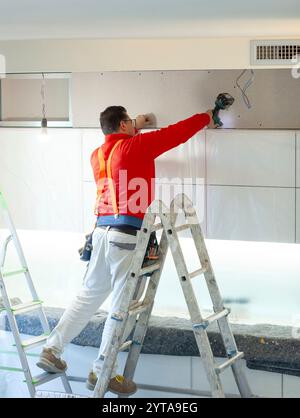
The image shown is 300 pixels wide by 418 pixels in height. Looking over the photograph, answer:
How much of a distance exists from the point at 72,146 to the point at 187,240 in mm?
765

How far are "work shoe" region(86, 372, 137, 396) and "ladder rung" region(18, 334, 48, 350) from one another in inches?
14.4

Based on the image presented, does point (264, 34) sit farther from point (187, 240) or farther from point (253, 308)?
point (253, 308)

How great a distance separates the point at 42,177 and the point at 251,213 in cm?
112

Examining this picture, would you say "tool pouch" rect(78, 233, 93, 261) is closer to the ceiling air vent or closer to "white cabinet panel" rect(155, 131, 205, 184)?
"white cabinet panel" rect(155, 131, 205, 184)

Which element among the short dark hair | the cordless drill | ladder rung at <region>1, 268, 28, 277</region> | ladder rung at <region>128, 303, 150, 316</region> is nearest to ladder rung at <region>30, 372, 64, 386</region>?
ladder rung at <region>1, 268, 28, 277</region>

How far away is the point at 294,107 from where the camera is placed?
12.7 ft

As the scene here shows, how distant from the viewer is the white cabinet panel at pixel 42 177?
424 cm

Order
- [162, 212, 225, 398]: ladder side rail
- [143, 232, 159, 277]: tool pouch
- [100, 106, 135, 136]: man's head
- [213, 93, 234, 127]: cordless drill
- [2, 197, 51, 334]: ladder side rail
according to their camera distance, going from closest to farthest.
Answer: [162, 212, 225, 398]: ladder side rail, [143, 232, 159, 277]: tool pouch, [213, 93, 234, 127]: cordless drill, [100, 106, 135, 136]: man's head, [2, 197, 51, 334]: ladder side rail

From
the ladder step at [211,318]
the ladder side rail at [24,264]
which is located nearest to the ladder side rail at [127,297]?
the ladder step at [211,318]

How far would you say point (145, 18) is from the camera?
12.2 ft

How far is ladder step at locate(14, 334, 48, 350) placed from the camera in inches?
161

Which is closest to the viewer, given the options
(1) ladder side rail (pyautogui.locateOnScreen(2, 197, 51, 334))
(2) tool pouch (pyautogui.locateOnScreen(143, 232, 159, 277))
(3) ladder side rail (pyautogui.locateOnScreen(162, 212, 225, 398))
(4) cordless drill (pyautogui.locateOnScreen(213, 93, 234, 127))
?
(3) ladder side rail (pyautogui.locateOnScreen(162, 212, 225, 398))

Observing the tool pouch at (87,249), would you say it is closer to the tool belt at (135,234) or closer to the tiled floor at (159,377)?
the tool belt at (135,234)
